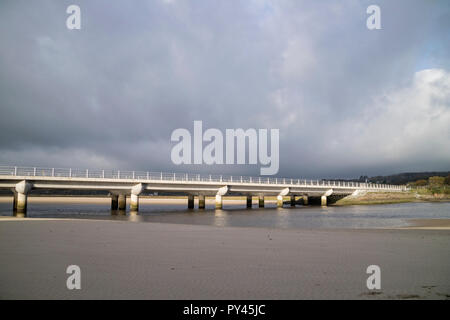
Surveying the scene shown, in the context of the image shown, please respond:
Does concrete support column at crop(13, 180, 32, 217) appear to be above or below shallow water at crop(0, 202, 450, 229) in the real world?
above

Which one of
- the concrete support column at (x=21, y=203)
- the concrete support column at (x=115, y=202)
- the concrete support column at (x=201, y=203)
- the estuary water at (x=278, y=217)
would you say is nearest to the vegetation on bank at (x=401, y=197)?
the estuary water at (x=278, y=217)

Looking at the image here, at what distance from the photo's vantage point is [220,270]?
330 inches

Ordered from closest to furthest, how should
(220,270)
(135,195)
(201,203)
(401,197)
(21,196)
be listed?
(220,270) → (21,196) → (135,195) → (201,203) → (401,197)

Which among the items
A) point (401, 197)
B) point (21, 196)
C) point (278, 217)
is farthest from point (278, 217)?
point (401, 197)

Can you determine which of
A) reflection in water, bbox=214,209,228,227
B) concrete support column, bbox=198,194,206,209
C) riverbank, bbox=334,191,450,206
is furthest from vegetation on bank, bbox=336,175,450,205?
reflection in water, bbox=214,209,228,227

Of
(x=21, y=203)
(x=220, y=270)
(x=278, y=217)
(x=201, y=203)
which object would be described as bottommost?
(x=278, y=217)

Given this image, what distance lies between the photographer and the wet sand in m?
6.49

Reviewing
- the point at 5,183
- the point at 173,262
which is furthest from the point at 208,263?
the point at 5,183

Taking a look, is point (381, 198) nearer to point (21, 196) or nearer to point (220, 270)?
point (21, 196)

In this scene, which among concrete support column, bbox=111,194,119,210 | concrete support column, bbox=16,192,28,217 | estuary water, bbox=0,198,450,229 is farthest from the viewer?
concrete support column, bbox=111,194,119,210

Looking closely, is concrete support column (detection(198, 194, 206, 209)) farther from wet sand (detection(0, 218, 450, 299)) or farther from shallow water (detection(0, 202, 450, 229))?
wet sand (detection(0, 218, 450, 299))

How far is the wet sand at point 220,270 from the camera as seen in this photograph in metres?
6.49
